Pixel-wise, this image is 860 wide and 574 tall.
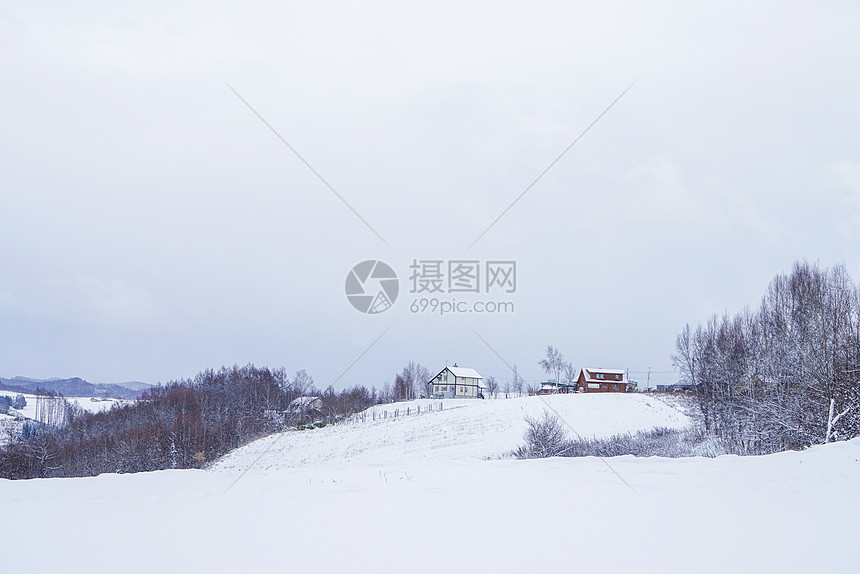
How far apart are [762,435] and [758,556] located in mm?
15906

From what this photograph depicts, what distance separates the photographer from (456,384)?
74.9 metres

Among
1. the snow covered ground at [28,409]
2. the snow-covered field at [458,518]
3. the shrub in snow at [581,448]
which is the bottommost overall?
the snow covered ground at [28,409]

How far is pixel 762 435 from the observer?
17.9m

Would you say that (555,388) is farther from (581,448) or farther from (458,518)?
(458,518)

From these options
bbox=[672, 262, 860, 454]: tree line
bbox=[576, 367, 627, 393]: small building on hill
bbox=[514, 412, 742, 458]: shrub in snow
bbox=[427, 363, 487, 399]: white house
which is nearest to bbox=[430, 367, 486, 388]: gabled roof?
bbox=[427, 363, 487, 399]: white house

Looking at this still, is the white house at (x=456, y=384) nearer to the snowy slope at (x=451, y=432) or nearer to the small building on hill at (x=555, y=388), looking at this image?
the small building on hill at (x=555, y=388)

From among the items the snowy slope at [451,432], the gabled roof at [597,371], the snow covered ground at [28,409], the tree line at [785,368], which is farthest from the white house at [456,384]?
the snow covered ground at [28,409]

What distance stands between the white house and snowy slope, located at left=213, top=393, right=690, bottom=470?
29773mm

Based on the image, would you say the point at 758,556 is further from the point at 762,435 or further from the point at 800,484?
the point at 762,435

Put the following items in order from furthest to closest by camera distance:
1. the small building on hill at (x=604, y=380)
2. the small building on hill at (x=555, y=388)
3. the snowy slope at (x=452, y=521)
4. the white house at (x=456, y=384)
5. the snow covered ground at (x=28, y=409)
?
1. the white house at (x=456, y=384)
2. the small building on hill at (x=555, y=388)
3. the small building on hill at (x=604, y=380)
4. the snow covered ground at (x=28, y=409)
5. the snowy slope at (x=452, y=521)

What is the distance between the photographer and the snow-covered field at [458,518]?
4508 mm

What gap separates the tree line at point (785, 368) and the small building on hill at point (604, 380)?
2249 cm

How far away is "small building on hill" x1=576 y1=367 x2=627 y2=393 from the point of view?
65.5 meters

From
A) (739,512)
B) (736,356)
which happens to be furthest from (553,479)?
(736,356)
